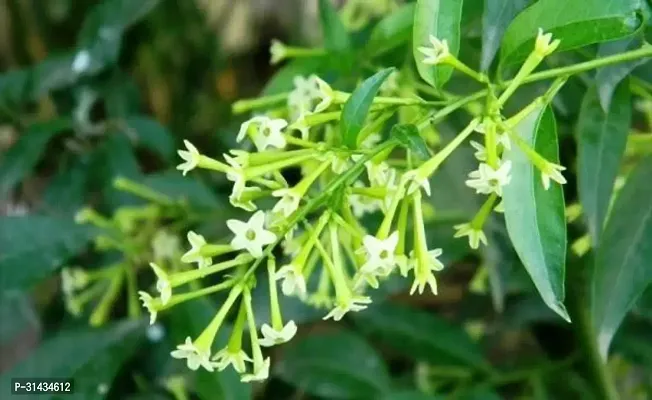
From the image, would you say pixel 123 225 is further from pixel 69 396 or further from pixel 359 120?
pixel 359 120

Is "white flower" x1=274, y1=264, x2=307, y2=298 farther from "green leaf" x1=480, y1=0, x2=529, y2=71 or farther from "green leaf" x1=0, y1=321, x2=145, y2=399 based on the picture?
"green leaf" x1=0, y1=321, x2=145, y2=399

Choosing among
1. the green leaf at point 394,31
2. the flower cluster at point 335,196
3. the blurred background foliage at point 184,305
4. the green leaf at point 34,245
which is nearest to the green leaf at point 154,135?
the blurred background foliage at point 184,305

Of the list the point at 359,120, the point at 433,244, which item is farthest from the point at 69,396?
the point at 359,120

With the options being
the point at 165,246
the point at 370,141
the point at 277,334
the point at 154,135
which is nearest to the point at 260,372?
the point at 277,334

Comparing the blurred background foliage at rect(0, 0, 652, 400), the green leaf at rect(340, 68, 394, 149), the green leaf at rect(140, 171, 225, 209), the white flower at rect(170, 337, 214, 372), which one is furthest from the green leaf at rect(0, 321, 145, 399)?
the green leaf at rect(340, 68, 394, 149)

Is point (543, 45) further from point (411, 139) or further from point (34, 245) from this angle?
point (34, 245)

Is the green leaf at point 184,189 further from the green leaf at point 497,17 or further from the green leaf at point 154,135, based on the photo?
the green leaf at point 497,17

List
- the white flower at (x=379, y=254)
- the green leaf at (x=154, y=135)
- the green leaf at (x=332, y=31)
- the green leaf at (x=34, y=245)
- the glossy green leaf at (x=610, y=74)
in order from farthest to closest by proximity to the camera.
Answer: the green leaf at (x=154, y=135) < the green leaf at (x=34, y=245) < the green leaf at (x=332, y=31) < the glossy green leaf at (x=610, y=74) < the white flower at (x=379, y=254)
